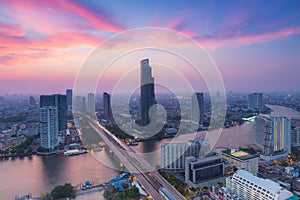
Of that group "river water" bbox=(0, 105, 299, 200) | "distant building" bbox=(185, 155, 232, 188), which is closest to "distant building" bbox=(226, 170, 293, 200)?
"distant building" bbox=(185, 155, 232, 188)

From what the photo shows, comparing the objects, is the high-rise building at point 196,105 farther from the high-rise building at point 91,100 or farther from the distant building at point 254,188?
the high-rise building at point 91,100

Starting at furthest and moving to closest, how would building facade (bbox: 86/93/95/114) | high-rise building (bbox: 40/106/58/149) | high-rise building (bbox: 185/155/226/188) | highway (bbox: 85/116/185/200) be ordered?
1. high-rise building (bbox: 40/106/58/149)
2. high-rise building (bbox: 185/155/226/188)
3. highway (bbox: 85/116/185/200)
4. building facade (bbox: 86/93/95/114)

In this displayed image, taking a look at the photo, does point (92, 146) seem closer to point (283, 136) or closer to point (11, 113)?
point (283, 136)

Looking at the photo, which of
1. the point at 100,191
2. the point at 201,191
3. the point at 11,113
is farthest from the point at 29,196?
the point at 11,113

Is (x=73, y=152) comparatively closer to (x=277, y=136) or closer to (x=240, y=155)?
(x=240, y=155)

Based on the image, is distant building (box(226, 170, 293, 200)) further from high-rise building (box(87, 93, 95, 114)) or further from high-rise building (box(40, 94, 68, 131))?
high-rise building (box(40, 94, 68, 131))

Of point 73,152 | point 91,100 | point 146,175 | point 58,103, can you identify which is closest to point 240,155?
point 146,175
